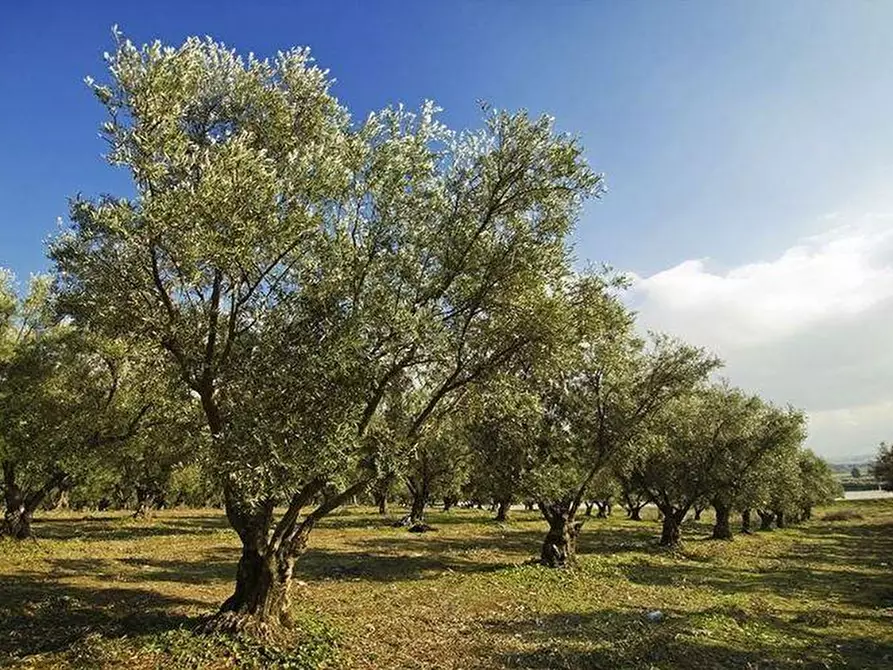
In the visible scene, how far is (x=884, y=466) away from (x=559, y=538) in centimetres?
9578

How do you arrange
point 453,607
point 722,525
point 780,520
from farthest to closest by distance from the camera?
point 780,520 < point 722,525 < point 453,607

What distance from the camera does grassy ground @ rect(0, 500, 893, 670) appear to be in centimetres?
1920

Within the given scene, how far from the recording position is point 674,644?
21.4 m

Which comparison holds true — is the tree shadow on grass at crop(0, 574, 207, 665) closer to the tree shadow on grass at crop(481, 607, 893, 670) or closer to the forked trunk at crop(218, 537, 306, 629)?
the forked trunk at crop(218, 537, 306, 629)

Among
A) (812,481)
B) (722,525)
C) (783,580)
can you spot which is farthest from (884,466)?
(783,580)

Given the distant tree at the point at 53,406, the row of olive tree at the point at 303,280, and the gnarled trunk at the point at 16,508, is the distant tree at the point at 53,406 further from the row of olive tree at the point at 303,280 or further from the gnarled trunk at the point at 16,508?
the row of olive tree at the point at 303,280

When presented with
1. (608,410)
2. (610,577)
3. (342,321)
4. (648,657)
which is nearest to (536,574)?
(610,577)

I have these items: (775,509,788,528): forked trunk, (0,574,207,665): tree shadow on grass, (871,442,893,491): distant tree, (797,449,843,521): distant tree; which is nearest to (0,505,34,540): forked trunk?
(0,574,207,665): tree shadow on grass

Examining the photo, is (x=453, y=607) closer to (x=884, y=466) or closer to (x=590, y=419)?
(x=590, y=419)

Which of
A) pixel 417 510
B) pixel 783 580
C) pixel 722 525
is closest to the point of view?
pixel 783 580

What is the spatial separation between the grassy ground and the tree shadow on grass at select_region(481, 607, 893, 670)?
97mm

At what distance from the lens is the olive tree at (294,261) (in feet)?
56.1

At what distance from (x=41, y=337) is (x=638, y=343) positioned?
4117cm

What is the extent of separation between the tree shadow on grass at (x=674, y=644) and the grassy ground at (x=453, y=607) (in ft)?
0.32
